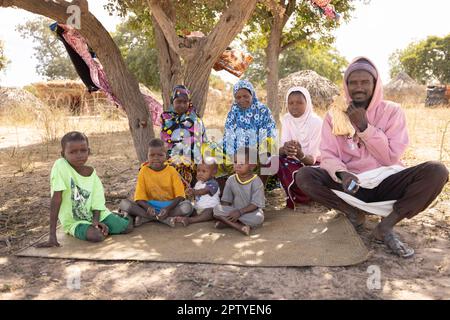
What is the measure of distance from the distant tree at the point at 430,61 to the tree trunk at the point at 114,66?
31.4m

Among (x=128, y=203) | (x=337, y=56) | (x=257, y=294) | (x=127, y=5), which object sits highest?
(x=337, y=56)

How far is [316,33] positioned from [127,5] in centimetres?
666

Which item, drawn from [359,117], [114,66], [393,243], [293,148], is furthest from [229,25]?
[393,243]

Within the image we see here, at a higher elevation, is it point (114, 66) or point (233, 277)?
point (114, 66)

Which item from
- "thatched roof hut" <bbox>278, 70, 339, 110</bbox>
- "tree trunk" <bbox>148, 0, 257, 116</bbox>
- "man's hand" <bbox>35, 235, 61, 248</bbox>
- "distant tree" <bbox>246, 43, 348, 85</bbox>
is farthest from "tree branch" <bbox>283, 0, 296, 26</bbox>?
"distant tree" <bbox>246, 43, 348, 85</bbox>

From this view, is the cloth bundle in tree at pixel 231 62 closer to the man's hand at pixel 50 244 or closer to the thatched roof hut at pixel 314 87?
the man's hand at pixel 50 244

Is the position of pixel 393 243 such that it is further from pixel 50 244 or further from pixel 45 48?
pixel 45 48

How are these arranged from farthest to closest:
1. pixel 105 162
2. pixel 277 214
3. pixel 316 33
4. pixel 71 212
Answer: pixel 316 33, pixel 105 162, pixel 277 214, pixel 71 212

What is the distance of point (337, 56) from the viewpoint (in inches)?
1319

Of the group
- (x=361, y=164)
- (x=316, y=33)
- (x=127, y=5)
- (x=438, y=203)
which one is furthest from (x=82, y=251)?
(x=316, y=33)

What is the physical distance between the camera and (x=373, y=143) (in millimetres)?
3268

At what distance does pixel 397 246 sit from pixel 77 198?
246 cm

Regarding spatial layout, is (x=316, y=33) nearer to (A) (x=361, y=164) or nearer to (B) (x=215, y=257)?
(A) (x=361, y=164)

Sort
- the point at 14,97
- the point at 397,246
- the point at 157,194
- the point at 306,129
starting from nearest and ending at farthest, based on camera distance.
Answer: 1. the point at 397,246
2. the point at 157,194
3. the point at 306,129
4. the point at 14,97
